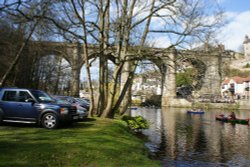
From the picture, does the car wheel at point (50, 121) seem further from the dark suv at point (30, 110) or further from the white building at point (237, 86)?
the white building at point (237, 86)

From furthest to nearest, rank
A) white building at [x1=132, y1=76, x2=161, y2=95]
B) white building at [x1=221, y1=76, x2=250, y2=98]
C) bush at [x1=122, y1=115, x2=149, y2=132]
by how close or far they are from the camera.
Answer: white building at [x1=221, y1=76, x2=250, y2=98], white building at [x1=132, y1=76, x2=161, y2=95], bush at [x1=122, y1=115, x2=149, y2=132]

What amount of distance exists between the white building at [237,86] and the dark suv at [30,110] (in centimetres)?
8554

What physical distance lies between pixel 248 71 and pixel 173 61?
369 ft

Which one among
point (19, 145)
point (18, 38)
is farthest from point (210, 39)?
point (18, 38)

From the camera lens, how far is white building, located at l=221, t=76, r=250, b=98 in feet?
314

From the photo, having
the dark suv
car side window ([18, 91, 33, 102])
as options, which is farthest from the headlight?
car side window ([18, 91, 33, 102])

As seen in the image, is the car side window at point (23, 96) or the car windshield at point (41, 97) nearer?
the car side window at point (23, 96)

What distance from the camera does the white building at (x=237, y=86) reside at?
95625mm

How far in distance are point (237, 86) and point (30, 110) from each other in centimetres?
9464

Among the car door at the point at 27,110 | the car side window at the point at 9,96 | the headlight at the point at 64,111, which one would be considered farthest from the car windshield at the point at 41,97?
the headlight at the point at 64,111

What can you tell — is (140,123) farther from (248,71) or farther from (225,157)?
(248,71)

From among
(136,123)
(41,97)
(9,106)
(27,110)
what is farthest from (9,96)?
(136,123)

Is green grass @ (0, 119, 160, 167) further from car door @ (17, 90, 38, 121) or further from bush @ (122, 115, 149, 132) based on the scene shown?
bush @ (122, 115, 149, 132)

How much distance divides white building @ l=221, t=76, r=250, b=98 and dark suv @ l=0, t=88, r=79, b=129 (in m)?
85.5
